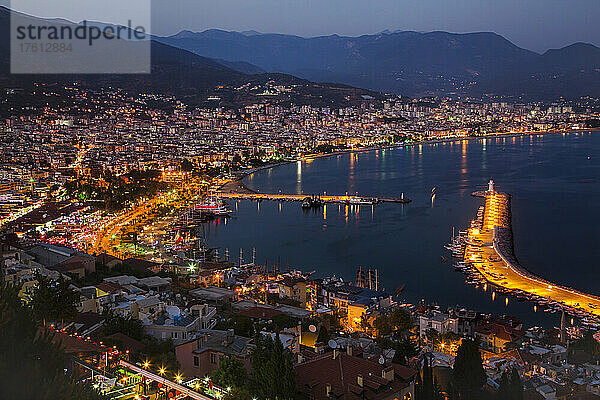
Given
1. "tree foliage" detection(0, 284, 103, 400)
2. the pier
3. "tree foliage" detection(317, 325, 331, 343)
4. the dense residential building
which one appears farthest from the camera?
the pier

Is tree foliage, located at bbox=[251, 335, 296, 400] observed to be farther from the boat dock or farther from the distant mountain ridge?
the distant mountain ridge

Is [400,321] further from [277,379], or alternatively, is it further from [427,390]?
[277,379]

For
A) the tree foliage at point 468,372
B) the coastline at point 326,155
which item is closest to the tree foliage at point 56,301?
the tree foliage at point 468,372

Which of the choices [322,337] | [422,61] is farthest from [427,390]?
[422,61]

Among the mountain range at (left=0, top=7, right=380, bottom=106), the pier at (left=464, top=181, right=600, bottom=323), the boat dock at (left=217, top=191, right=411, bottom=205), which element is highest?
the mountain range at (left=0, top=7, right=380, bottom=106)

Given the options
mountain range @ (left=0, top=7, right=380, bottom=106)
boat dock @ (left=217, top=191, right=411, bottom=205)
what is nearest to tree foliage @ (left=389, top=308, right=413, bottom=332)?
boat dock @ (left=217, top=191, right=411, bottom=205)
